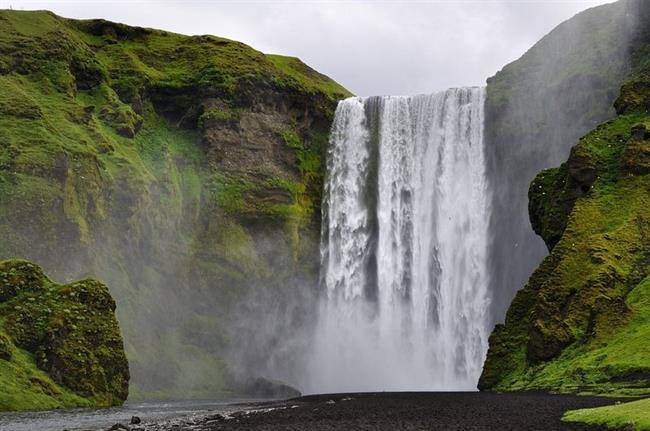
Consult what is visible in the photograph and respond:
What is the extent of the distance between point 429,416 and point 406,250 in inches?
2216

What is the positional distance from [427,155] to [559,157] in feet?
54.8

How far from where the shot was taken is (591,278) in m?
55.3

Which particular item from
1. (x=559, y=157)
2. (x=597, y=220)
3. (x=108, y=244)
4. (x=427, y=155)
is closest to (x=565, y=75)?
(x=559, y=157)

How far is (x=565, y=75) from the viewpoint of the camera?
291 feet

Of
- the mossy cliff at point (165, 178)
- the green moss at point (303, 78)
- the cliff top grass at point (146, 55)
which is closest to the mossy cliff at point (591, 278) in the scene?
the mossy cliff at point (165, 178)

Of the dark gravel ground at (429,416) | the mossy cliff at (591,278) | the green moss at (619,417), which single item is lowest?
the dark gravel ground at (429,416)

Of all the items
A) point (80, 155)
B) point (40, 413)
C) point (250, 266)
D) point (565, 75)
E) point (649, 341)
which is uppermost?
point (565, 75)

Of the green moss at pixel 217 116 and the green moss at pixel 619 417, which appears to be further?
the green moss at pixel 217 116

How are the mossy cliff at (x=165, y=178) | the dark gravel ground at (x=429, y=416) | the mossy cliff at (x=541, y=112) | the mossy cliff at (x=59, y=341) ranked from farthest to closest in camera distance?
1. the mossy cliff at (x=541, y=112)
2. the mossy cliff at (x=165, y=178)
3. the mossy cliff at (x=59, y=341)
4. the dark gravel ground at (x=429, y=416)

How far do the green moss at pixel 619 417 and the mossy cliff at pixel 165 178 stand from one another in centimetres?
5367

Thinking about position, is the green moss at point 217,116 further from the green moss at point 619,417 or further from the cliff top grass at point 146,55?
the green moss at point 619,417

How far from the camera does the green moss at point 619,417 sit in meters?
26.0

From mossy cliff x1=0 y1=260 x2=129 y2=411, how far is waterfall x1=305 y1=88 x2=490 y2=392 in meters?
34.5

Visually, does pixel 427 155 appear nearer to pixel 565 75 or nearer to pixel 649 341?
pixel 565 75
